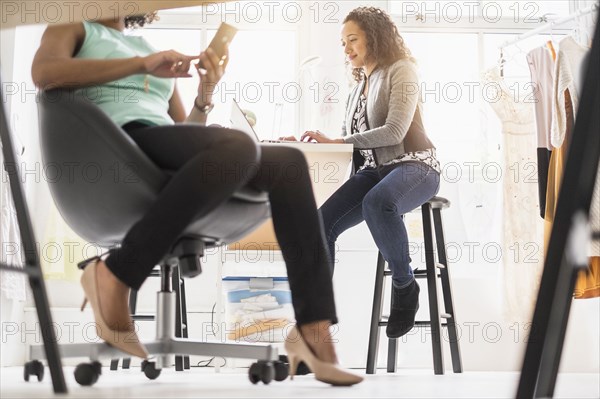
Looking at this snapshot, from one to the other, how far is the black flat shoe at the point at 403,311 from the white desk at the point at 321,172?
0.48 metres

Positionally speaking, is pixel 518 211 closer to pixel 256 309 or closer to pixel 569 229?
pixel 256 309

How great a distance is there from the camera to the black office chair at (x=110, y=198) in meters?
1.34

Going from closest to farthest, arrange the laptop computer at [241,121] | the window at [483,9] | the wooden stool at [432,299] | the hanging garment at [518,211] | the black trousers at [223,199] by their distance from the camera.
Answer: the black trousers at [223,199]
the laptop computer at [241,121]
the wooden stool at [432,299]
the hanging garment at [518,211]
the window at [483,9]

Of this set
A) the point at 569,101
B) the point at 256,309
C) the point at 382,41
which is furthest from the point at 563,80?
the point at 256,309

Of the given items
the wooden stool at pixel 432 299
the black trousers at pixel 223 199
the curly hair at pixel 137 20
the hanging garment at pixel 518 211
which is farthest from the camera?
the hanging garment at pixel 518 211

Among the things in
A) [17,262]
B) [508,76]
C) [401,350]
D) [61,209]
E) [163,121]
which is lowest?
[401,350]

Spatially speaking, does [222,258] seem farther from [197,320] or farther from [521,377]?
[521,377]

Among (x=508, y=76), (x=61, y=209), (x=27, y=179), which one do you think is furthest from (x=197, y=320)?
(x=61, y=209)

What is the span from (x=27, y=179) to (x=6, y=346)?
0.88m

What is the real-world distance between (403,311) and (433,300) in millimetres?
303

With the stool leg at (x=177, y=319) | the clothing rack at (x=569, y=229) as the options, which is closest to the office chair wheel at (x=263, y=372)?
the clothing rack at (x=569, y=229)

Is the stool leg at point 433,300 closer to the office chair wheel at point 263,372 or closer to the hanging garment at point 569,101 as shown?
the hanging garment at point 569,101

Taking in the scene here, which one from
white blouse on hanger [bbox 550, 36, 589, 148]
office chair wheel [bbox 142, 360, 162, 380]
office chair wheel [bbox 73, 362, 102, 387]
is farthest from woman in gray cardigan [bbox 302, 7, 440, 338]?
office chair wheel [bbox 73, 362, 102, 387]

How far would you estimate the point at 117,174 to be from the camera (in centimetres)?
133
